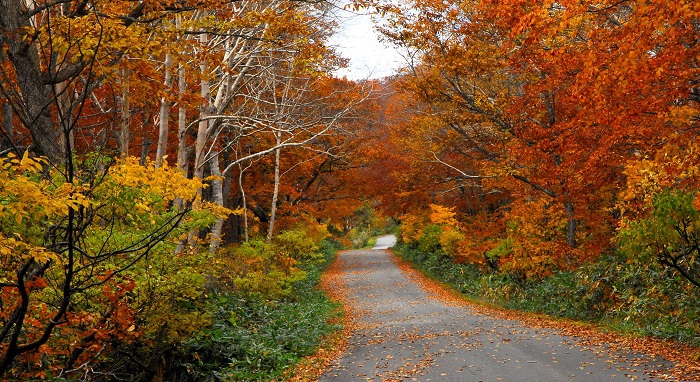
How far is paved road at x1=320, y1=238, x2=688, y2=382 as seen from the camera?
27.3 ft

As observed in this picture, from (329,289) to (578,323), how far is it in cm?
1259

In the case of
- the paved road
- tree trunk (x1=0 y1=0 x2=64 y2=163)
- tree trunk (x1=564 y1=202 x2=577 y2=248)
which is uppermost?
tree trunk (x1=0 y1=0 x2=64 y2=163)

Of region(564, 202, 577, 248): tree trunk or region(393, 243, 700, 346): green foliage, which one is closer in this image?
region(393, 243, 700, 346): green foliage

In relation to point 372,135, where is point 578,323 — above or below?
below

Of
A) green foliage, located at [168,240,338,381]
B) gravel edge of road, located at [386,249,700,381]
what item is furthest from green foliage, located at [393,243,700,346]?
green foliage, located at [168,240,338,381]

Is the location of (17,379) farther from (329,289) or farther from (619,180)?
(329,289)

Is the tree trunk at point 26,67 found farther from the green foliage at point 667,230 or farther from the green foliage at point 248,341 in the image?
the green foliage at point 667,230

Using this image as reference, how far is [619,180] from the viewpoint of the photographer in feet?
48.1

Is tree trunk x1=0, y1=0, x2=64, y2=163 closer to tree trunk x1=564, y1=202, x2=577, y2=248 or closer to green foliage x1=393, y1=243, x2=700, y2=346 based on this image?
green foliage x1=393, y1=243, x2=700, y2=346

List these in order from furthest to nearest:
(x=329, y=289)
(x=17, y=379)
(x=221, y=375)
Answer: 1. (x=329, y=289)
2. (x=221, y=375)
3. (x=17, y=379)

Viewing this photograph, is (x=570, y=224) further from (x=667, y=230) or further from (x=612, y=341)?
(x=667, y=230)

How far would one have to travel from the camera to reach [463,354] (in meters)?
10.0

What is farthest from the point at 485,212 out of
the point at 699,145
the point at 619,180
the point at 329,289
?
the point at 699,145

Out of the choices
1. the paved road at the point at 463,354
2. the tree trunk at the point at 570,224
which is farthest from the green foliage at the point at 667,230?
the tree trunk at the point at 570,224
